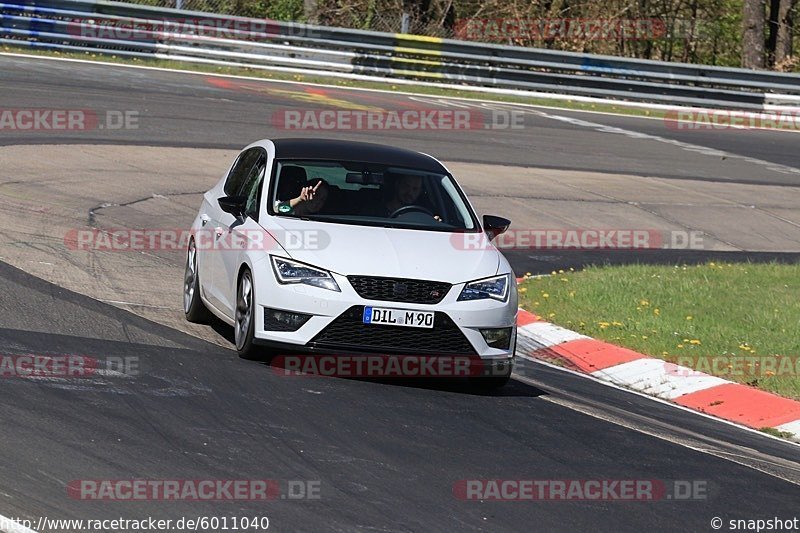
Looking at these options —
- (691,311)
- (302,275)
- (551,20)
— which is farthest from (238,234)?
(551,20)

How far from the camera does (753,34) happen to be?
37.9m

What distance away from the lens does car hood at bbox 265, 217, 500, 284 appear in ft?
28.0

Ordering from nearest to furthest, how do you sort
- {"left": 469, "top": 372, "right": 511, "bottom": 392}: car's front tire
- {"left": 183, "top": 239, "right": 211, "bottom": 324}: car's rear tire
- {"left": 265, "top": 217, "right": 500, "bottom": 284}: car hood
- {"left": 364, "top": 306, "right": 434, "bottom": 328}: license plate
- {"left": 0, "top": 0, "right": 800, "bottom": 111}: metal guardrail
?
{"left": 364, "top": 306, "right": 434, "bottom": 328}: license plate
{"left": 265, "top": 217, "right": 500, "bottom": 284}: car hood
{"left": 469, "top": 372, "right": 511, "bottom": 392}: car's front tire
{"left": 183, "top": 239, "right": 211, "bottom": 324}: car's rear tire
{"left": 0, "top": 0, "right": 800, "bottom": 111}: metal guardrail

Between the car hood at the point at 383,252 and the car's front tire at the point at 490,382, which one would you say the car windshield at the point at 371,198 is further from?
the car's front tire at the point at 490,382

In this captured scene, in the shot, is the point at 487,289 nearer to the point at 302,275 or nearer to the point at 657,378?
the point at 302,275

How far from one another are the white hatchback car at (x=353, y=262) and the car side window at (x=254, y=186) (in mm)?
17

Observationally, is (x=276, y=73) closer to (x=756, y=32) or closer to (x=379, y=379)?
(x=756, y=32)

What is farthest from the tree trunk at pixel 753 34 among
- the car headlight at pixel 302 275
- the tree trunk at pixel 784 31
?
the car headlight at pixel 302 275

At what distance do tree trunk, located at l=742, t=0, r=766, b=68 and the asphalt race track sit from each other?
95.6 ft

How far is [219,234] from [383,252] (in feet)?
5.41

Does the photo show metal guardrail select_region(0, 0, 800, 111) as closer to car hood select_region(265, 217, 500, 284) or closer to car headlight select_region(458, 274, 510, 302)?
car hood select_region(265, 217, 500, 284)

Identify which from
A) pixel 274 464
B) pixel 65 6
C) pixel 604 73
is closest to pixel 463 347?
pixel 274 464

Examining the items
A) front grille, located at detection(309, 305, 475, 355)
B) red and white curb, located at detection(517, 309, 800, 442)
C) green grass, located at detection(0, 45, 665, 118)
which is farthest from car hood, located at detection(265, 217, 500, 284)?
green grass, located at detection(0, 45, 665, 118)

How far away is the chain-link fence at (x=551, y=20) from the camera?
3412 cm
